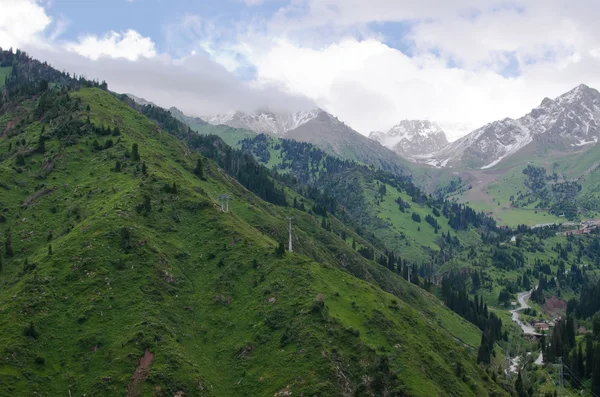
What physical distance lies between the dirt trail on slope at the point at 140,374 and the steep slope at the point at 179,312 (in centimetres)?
23

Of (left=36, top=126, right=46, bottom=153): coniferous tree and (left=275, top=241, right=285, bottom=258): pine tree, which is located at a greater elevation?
(left=36, top=126, right=46, bottom=153): coniferous tree

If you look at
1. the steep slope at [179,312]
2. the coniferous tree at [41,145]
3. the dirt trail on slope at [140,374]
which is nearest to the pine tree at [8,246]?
the steep slope at [179,312]

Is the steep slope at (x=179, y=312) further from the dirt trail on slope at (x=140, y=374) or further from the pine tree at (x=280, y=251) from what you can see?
the pine tree at (x=280, y=251)

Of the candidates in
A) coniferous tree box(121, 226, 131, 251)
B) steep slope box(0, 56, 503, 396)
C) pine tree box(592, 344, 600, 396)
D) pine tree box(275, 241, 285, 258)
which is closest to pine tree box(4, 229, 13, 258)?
steep slope box(0, 56, 503, 396)

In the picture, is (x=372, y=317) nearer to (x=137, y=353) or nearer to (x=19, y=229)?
(x=137, y=353)

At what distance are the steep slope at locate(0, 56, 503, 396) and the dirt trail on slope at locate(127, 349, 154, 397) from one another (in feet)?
0.76

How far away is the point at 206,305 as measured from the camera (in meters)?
126

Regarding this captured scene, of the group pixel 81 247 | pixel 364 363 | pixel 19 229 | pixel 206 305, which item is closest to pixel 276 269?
pixel 206 305

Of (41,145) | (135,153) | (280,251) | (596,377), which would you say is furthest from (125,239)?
(596,377)

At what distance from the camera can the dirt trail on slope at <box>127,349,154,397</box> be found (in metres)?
96.6

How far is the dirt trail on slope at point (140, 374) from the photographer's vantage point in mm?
96606

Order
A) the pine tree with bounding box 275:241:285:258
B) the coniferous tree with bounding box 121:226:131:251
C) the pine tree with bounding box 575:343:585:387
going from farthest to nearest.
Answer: the pine tree with bounding box 575:343:585:387, the pine tree with bounding box 275:241:285:258, the coniferous tree with bounding box 121:226:131:251

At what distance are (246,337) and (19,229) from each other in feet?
241

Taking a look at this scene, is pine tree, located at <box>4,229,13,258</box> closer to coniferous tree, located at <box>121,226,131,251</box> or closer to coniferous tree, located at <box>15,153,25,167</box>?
coniferous tree, located at <box>121,226,131,251</box>
